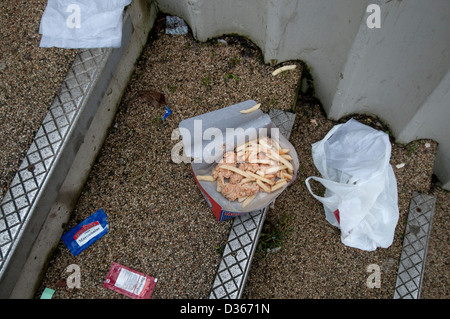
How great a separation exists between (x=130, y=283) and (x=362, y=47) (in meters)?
2.46

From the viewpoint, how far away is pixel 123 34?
277 cm

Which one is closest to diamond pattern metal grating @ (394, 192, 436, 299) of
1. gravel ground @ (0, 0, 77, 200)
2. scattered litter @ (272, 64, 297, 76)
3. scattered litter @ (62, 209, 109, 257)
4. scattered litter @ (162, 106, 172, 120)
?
scattered litter @ (272, 64, 297, 76)

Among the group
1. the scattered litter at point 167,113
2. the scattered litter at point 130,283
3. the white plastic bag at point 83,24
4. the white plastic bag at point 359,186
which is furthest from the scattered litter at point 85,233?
the white plastic bag at point 359,186

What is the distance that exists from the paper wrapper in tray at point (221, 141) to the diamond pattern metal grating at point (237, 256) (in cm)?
15

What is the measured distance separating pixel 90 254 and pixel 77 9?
6.39 ft

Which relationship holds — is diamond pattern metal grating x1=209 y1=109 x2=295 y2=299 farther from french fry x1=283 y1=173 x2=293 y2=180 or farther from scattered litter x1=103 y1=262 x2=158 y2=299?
scattered litter x1=103 y1=262 x2=158 y2=299

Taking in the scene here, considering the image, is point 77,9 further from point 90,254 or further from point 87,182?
point 90,254

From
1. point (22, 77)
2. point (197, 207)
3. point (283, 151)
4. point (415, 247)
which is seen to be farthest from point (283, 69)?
point (22, 77)

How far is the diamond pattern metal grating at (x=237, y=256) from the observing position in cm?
249

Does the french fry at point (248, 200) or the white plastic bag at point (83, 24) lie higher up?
the white plastic bag at point (83, 24)

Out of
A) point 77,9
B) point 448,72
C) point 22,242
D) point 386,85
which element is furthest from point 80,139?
point 448,72

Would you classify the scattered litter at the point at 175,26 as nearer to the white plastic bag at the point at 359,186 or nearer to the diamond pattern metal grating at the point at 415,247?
the white plastic bag at the point at 359,186

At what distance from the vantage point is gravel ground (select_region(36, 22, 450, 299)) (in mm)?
2639

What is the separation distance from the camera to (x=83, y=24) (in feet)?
8.92
